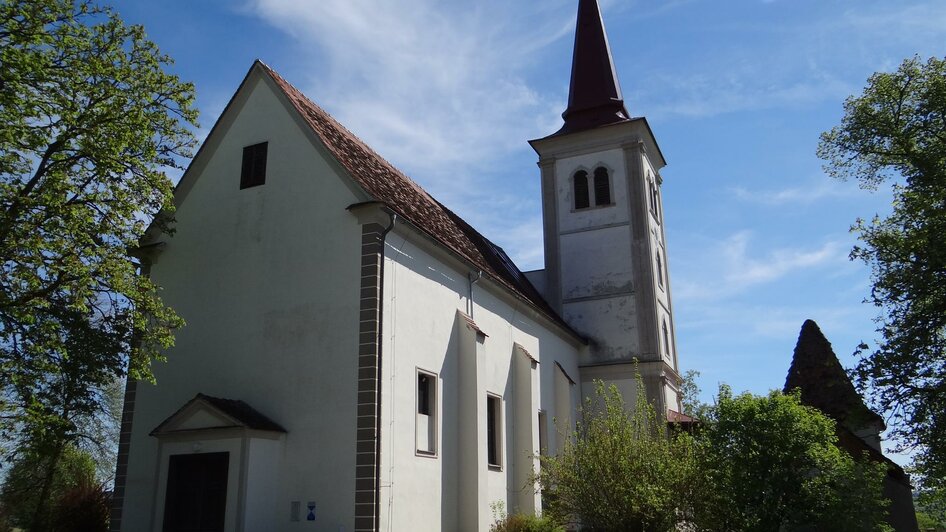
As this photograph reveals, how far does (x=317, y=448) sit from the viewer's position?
1584cm

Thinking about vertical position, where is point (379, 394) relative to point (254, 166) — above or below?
below

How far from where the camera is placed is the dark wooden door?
15656mm

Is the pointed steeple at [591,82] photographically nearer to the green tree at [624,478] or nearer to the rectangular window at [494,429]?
the rectangular window at [494,429]

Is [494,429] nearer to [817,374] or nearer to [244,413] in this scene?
[244,413]

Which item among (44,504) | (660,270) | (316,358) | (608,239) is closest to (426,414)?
(316,358)

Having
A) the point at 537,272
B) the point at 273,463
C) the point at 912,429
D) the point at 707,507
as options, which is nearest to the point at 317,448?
the point at 273,463

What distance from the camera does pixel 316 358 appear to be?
16.6 meters

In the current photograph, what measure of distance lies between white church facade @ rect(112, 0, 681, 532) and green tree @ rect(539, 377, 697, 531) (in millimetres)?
2797

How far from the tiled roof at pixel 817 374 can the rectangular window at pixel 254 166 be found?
19.2 m

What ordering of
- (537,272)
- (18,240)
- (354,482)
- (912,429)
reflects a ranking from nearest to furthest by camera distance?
(18,240) < (354,482) < (912,429) < (537,272)

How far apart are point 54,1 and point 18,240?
A: 456 centimetres

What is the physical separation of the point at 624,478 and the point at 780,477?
3.20m

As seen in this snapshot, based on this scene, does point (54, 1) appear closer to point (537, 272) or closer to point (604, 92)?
point (537, 272)

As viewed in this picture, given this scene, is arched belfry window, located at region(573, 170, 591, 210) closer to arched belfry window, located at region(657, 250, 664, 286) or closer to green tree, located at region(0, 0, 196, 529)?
arched belfry window, located at region(657, 250, 664, 286)
